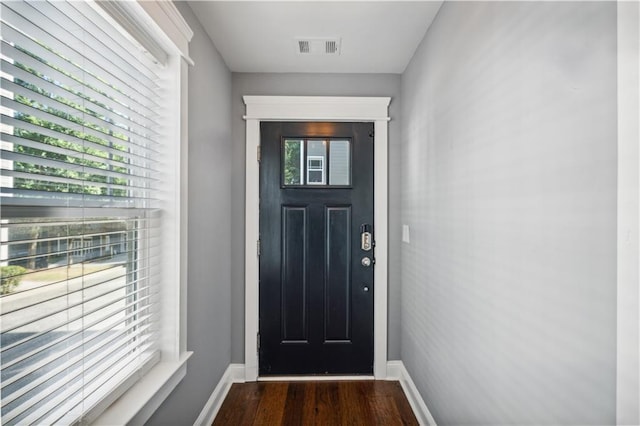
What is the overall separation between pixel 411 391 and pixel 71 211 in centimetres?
224

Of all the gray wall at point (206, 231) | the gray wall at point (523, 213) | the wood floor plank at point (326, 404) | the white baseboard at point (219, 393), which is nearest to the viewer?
the gray wall at point (523, 213)

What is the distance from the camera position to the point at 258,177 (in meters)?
2.60

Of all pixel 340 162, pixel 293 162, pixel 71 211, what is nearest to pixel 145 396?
pixel 71 211

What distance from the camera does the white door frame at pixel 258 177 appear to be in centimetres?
258

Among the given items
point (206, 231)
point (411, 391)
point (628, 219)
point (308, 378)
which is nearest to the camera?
point (628, 219)

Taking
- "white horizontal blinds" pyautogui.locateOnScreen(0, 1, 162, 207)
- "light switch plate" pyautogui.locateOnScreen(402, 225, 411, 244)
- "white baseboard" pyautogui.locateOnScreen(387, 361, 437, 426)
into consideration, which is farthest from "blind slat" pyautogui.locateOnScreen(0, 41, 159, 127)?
"white baseboard" pyautogui.locateOnScreen(387, 361, 437, 426)

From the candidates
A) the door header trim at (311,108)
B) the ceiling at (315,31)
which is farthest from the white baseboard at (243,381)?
the ceiling at (315,31)

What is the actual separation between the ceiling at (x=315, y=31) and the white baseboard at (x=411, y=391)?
2.25 m

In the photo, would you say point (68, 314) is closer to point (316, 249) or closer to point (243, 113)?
point (316, 249)

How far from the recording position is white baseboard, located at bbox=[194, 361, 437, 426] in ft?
6.50

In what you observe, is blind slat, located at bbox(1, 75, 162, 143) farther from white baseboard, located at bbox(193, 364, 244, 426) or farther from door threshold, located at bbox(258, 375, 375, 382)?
door threshold, located at bbox(258, 375, 375, 382)

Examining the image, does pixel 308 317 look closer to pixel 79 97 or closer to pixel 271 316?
pixel 271 316

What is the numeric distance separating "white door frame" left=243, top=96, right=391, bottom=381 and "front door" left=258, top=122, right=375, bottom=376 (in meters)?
0.05

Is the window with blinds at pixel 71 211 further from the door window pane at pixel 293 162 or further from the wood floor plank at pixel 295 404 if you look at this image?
the door window pane at pixel 293 162
